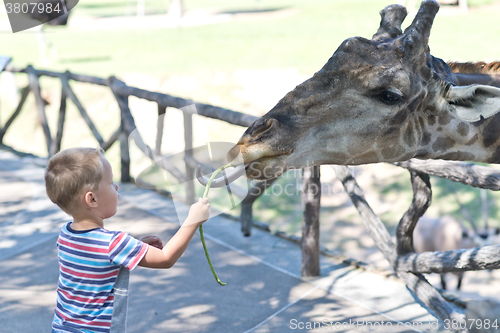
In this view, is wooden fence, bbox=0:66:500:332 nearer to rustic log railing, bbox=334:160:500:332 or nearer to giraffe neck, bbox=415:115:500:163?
rustic log railing, bbox=334:160:500:332

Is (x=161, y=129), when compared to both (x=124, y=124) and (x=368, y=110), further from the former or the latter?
(x=368, y=110)

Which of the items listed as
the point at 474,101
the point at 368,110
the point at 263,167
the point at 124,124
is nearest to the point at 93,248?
the point at 263,167

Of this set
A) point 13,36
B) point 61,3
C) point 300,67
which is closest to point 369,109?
point 61,3

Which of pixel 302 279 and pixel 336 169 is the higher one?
pixel 336 169

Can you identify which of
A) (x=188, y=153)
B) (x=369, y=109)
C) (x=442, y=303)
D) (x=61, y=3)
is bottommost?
(x=442, y=303)

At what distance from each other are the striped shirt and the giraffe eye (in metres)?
1.32

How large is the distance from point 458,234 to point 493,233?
1.24 feet

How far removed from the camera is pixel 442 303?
10.3ft

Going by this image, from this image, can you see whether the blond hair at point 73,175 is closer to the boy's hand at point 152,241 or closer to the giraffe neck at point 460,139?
the boy's hand at point 152,241

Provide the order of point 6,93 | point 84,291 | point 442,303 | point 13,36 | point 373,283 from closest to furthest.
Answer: point 84,291
point 442,303
point 373,283
point 6,93
point 13,36

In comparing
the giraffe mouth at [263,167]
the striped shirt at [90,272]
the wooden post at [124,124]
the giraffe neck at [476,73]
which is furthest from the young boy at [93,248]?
the wooden post at [124,124]

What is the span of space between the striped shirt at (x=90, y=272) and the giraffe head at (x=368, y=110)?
68cm

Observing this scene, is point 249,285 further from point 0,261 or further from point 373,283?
point 0,261

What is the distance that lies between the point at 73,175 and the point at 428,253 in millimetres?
2389
